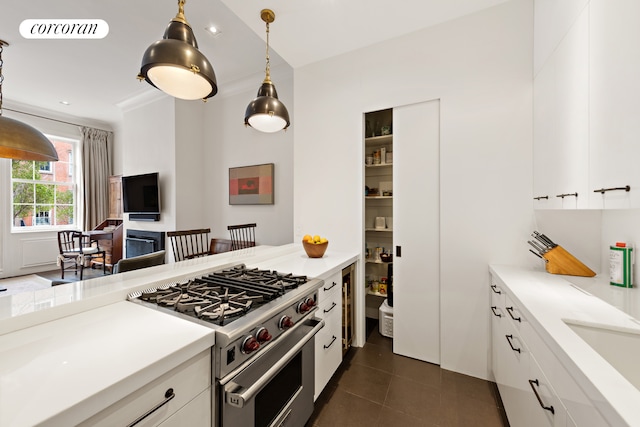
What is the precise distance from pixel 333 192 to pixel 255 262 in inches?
41.4

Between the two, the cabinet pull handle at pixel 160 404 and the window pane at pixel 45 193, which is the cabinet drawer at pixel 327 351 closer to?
the cabinet pull handle at pixel 160 404

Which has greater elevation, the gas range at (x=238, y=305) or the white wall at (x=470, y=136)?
the white wall at (x=470, y=136)

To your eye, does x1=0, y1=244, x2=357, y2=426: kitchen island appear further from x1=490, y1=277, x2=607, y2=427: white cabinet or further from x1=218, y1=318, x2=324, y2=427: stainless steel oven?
x1=490, y1=277, x2=607, y2=427: white cabinet

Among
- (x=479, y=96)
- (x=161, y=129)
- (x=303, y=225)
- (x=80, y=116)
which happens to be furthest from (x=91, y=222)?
(x=479, y=96)

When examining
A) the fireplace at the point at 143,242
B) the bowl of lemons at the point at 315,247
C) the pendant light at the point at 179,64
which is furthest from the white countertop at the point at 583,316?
the fireplace at the point at 143,242

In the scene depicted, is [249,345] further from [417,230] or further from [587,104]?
[587,104]

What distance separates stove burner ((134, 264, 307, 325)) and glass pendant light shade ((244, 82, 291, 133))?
1.11 meters

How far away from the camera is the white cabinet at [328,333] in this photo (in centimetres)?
167

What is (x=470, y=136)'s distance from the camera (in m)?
2.00

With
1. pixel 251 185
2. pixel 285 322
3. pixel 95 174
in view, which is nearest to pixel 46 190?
pixel 95 174

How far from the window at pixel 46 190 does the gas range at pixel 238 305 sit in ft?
21.1

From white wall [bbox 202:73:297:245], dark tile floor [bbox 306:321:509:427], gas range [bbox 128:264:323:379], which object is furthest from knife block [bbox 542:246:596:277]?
white wall [bbox 202:73:297:245]

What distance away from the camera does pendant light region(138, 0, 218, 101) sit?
1138mm

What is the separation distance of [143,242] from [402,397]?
4.85m
